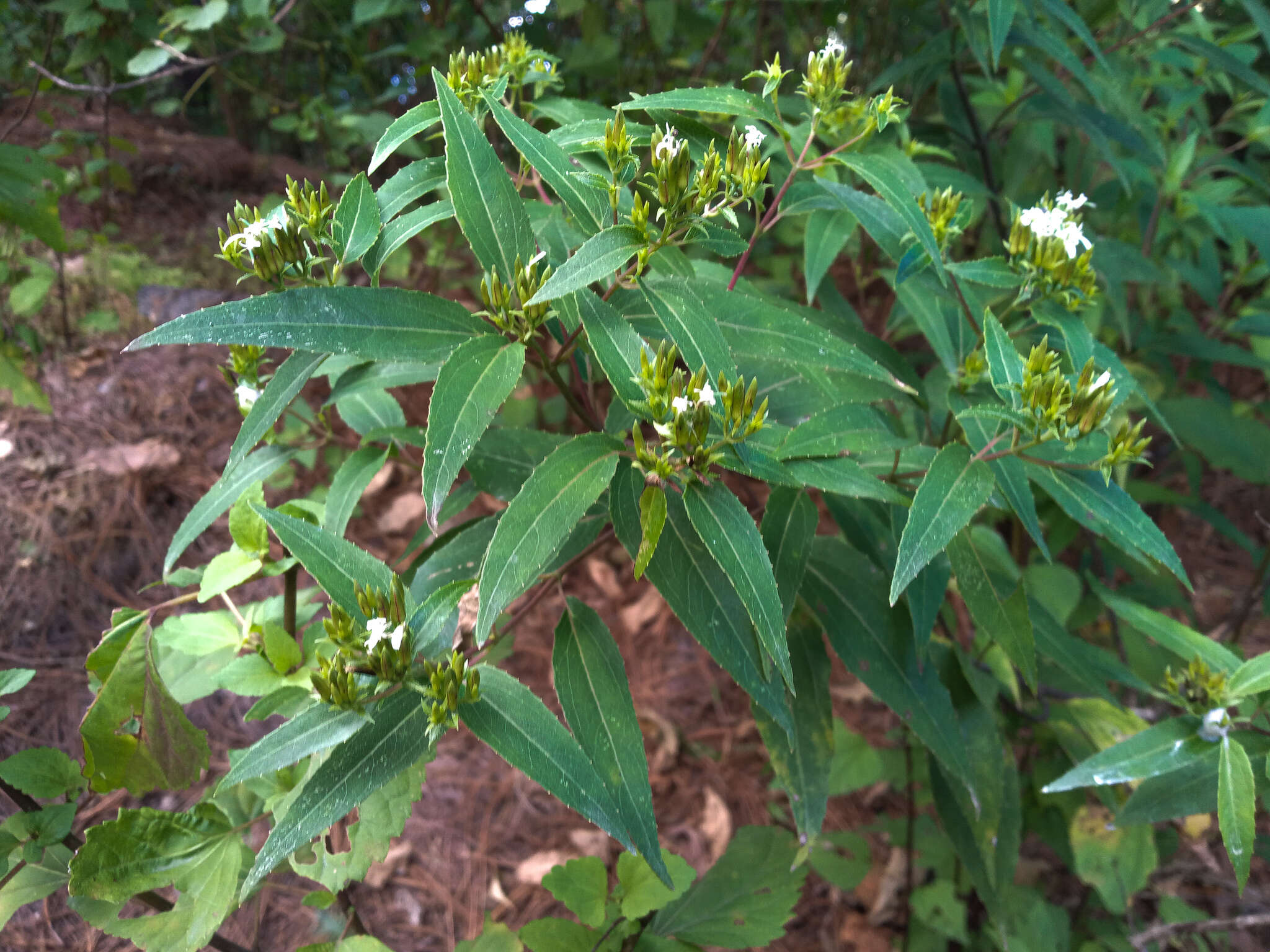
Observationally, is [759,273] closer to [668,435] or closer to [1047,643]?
[1047,643]

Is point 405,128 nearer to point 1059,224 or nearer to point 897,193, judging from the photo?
point 897,193

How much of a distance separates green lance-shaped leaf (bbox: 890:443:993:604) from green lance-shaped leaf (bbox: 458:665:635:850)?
427mm

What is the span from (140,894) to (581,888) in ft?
2.46

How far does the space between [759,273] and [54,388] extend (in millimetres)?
2788

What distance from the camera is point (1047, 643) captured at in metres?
1.49

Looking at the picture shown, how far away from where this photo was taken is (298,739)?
90cm

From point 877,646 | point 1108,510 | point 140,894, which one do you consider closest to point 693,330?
point 1108,510

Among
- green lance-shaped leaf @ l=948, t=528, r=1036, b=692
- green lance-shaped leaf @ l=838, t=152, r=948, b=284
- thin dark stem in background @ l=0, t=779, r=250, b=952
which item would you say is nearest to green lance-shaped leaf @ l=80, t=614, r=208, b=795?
thin dark stem in background @ l=0, t=779, r=250, b=952

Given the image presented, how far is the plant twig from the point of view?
1487 mm

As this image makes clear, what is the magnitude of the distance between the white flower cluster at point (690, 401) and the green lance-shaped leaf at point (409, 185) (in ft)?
1.86

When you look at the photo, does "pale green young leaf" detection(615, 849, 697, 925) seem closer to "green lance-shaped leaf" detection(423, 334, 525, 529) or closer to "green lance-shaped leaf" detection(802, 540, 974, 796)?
"green lance-shaped leaf" detection(802, 540, 974, 796)

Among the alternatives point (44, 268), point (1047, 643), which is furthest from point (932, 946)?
point (44, 268)

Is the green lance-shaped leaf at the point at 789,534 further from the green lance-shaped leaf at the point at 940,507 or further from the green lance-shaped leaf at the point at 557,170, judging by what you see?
the green lance-shaped leaf at the point at 557,170

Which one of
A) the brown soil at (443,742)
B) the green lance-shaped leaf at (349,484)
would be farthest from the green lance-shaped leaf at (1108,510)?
the brown soil at (443,742)
